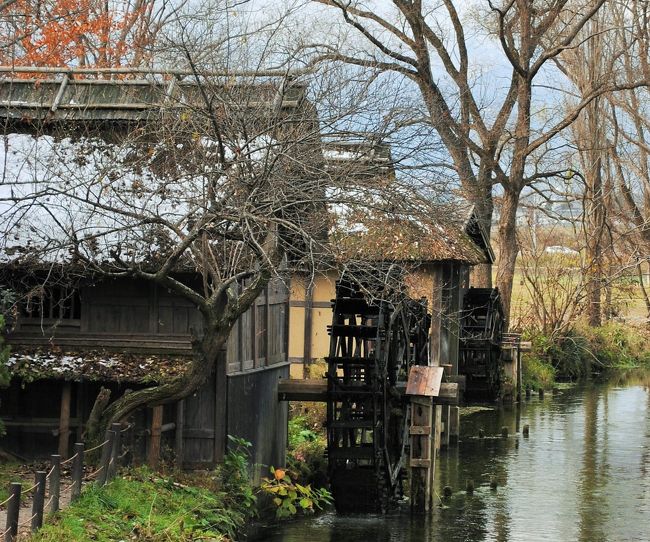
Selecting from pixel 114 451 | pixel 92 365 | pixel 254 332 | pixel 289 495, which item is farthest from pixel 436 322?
pixel 114 451

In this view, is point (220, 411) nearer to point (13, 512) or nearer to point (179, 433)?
point (179, 433)

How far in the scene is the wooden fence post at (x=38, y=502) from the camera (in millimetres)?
10367

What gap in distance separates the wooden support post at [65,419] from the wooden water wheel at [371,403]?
4.10 meters

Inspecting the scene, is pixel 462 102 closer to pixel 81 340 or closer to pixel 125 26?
pixel 125 26

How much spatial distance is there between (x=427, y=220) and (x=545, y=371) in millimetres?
21496

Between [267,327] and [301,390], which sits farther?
[301,390]

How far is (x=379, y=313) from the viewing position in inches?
739

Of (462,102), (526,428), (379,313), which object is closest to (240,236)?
(379,313)

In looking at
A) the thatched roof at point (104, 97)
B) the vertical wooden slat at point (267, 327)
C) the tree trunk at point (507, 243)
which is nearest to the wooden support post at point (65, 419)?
the vertical wooden slat at point (267, 327)

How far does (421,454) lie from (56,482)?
7.80m

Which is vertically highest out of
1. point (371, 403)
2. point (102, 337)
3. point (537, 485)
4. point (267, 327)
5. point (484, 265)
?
point (484, 265)

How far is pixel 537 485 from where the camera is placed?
19.9m

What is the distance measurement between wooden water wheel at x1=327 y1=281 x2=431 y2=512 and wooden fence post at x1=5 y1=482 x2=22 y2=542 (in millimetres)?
7436

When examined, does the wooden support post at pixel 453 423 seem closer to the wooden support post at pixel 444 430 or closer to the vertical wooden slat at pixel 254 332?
the wooden support post at pixel 444 430
